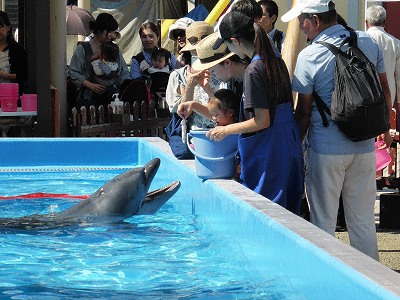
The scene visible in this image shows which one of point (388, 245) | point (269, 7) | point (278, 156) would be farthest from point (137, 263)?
point (269, 7)

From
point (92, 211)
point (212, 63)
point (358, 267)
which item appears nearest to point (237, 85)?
point (212, 63)

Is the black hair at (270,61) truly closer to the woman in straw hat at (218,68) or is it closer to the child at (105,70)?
the woman in straw hat at (218,68)

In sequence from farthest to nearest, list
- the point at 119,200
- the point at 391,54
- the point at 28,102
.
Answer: the point at 28,102 < the point at 391,54 < the point at 119,200

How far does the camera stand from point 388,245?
25.2 ft

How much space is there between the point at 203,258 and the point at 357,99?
4.43 feet

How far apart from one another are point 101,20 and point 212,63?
5898 mm

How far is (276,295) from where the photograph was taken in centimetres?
466

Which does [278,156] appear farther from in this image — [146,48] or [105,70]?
[146,48]

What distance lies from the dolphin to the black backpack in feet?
5.46

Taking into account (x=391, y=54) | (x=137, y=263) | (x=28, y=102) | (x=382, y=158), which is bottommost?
(x=137, y=263)

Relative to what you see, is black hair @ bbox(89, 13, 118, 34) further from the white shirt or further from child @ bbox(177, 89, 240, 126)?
child @ bbox(177, 89, 240, 126)

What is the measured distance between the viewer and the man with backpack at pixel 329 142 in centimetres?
579

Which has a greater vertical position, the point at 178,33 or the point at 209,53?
the point at 178,33

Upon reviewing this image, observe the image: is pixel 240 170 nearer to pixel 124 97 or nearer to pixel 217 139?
pixel 217 139
